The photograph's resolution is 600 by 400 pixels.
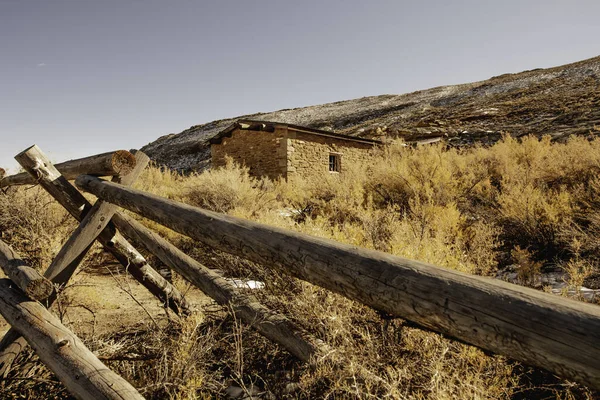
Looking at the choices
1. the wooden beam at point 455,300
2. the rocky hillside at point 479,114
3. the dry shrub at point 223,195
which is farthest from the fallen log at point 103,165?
the rocky hillside at point 479,114

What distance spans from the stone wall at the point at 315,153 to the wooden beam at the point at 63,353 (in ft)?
28.9

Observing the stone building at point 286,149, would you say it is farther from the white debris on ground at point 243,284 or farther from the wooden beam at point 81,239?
the wooden beam at point 81,239

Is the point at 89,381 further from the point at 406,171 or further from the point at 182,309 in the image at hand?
the point at 406,171

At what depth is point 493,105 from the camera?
2006 cm

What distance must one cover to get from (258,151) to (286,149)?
1.66 m

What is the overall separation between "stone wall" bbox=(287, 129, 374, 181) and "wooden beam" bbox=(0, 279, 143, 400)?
882cm

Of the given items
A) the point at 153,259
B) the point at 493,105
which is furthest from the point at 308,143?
the point at 493,105

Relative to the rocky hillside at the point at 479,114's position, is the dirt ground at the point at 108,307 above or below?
below

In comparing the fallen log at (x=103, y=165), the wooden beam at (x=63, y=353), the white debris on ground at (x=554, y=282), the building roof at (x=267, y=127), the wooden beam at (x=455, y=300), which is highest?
the building roof at (x=267, y=127)

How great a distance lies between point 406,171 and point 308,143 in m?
5.71

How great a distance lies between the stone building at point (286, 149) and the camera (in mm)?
11625

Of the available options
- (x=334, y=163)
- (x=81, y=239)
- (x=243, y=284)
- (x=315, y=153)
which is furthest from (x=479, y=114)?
(x=81, y=239)

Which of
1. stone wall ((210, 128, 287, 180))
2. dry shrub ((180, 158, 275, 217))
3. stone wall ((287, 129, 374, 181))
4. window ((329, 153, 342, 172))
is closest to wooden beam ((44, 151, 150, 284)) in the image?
dry shrub ((180, 158, 275, 217))

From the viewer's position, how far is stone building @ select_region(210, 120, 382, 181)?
11.6 meters
